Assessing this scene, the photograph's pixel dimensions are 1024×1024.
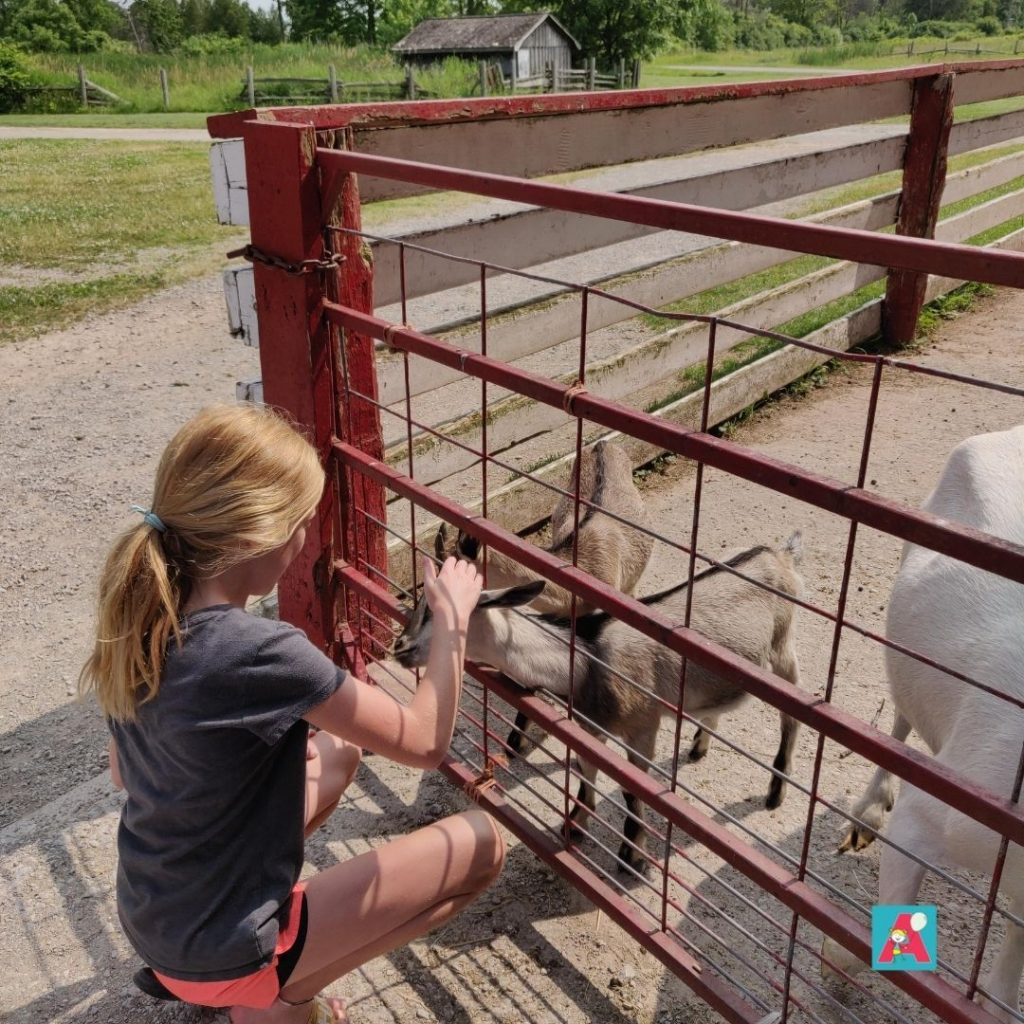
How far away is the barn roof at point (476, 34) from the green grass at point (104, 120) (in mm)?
18387

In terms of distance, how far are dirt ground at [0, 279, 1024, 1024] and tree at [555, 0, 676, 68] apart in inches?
1474

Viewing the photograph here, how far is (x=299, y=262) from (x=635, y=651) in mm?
1651

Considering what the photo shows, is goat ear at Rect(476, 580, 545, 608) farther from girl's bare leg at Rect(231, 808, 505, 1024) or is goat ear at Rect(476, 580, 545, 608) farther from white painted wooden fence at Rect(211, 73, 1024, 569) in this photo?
white painted wooden fence at Rect(211, 73, 1024, 569)

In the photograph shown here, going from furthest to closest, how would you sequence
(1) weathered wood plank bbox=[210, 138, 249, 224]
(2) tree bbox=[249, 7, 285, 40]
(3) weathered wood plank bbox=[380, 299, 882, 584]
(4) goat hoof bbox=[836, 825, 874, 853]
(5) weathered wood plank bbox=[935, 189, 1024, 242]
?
(2) tree bbox=[249, 7, 285, 40]
(5) weathered wood plank bbox=[935, 189, 1024, 242]
(3) weathered wood plank bbox=[380, 299, 882, 584]
(1) weathered wood plank bbox=[210, 138, 249, 224]
(4) goat hoof bbox=[836, 825, 874, 853]

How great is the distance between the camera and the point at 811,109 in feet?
18.4

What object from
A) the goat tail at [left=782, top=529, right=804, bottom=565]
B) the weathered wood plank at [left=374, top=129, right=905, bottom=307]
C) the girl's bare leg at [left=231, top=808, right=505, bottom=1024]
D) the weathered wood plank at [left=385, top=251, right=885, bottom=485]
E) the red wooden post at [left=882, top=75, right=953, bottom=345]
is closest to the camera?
the girl's bare leg at [left=231, top=808, right=505, bottom=1024]

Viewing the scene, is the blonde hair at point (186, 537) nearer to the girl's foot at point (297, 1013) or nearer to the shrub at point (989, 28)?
the girl's foot at point (297, 1013)

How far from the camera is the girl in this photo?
1889 mm

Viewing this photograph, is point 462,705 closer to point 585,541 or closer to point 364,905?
point 585,541

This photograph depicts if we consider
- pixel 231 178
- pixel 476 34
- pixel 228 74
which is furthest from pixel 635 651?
pixel 476 34

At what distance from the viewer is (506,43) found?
138 ft

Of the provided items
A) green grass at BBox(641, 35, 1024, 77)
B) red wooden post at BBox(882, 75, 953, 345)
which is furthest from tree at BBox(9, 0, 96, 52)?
red wooden post at BBox(882, 75, 953, 345)

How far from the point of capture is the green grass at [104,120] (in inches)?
992

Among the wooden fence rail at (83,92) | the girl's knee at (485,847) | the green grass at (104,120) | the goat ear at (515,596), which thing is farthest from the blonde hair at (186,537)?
the wooden fence rail at (83,92)
